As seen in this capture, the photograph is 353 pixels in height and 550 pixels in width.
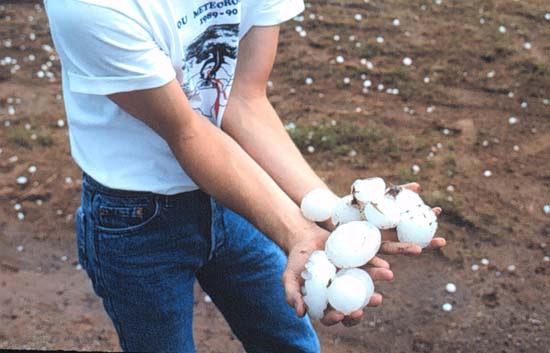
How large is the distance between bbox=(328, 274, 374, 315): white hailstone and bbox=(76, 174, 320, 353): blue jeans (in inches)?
11.3

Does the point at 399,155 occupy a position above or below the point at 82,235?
below

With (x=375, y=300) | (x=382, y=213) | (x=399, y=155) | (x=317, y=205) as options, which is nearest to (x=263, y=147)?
(x=317, y=205)

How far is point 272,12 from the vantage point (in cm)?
141

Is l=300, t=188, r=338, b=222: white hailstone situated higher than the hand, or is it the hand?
l=300, t=188, r=338, b=222: white hailstone

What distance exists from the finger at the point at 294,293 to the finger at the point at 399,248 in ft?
0.59

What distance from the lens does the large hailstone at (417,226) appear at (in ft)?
4.52

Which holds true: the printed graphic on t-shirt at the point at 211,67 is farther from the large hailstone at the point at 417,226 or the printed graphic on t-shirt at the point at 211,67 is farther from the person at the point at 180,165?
the large hailstone at the point at 417,226

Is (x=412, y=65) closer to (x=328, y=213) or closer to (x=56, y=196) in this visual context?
(x=56, y=196)

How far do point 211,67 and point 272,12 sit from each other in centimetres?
17

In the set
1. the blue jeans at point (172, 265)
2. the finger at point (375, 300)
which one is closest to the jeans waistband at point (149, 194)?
the blue jeans at point (172, 265)

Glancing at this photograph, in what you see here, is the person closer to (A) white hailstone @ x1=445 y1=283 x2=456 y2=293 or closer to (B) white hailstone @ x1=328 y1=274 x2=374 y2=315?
(B) white hailstone @ x1=328 y1=274 x2=374 y2=315

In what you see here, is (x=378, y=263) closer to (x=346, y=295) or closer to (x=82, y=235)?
(x=346, y=295)

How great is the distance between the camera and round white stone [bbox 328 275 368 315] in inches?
50.3

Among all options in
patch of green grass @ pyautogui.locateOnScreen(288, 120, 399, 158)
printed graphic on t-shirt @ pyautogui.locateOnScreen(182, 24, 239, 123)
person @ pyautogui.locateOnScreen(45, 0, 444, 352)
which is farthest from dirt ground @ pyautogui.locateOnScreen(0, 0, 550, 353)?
printed graphic on t-shirt @ pyautogui.locateOnScreen(182, 24, 239, 123)
